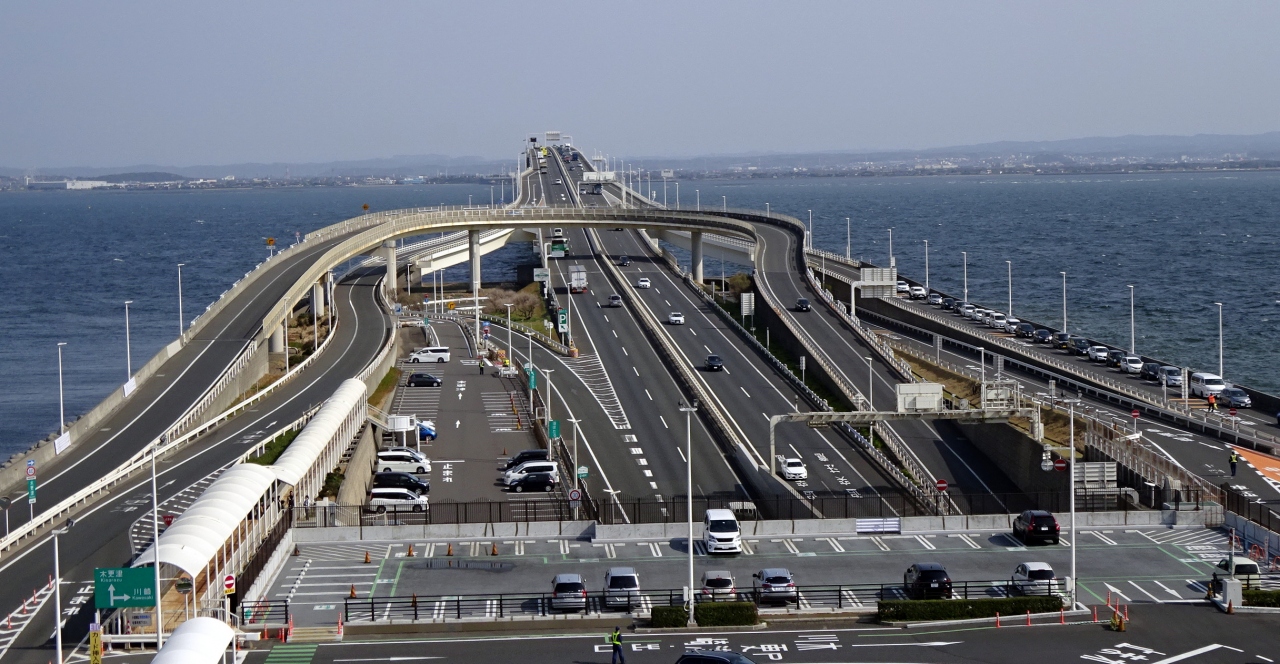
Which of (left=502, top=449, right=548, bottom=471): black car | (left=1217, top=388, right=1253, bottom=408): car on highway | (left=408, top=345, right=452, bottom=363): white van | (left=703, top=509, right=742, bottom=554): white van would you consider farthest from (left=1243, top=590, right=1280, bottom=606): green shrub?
(left=408, top=345, right=452, bottom=363): white van

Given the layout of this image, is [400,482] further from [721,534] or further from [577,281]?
[577,281]

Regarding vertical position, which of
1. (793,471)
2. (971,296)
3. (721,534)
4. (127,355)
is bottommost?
(793,471)

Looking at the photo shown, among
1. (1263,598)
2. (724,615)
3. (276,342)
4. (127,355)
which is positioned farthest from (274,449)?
(1263,598)

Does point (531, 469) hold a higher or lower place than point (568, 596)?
lower

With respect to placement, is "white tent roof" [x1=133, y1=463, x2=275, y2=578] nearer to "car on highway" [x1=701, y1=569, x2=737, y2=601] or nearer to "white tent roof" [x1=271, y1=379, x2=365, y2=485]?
"white tent roof" [x1=271, y1=379, x2=365, y2=485]

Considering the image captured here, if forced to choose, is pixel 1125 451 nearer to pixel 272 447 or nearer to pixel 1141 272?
pixel 272 447

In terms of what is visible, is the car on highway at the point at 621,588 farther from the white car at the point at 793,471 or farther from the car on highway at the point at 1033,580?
the white car at the point at 793,471
